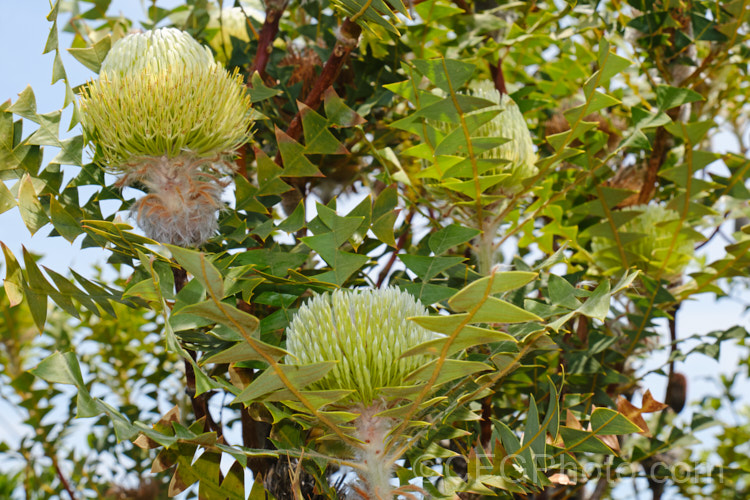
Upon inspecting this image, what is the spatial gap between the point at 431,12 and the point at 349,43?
0.16m

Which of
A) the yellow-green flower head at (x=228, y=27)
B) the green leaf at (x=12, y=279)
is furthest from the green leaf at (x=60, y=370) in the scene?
the yellow-green flower head at (x=228, y=27)

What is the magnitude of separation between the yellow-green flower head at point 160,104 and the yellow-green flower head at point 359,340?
0.20 meters

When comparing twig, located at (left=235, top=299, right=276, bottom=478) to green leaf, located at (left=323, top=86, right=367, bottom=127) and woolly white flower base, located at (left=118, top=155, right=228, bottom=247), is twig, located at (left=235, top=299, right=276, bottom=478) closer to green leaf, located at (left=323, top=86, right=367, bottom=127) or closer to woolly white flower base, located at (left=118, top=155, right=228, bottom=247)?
woolly white flower base, located at (left=118, top=155, right=228, bottom=247)

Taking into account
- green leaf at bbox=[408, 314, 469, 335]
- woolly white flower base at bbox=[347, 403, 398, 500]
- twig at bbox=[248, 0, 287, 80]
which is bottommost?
woolly white flower base at bbox=[347, 403, 398, 500]

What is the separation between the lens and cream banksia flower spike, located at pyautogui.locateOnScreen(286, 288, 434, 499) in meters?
0.54

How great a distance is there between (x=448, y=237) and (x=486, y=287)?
0.26 m

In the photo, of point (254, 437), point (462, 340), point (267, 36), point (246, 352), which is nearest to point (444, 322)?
point (462, 340)

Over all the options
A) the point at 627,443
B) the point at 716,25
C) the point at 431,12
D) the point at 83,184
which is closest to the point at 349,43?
the point at 431,12

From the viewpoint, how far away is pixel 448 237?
0.66 metres

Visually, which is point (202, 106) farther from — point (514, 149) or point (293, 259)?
point (514, 149)

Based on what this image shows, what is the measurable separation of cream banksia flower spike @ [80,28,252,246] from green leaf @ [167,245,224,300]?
0.77 ft

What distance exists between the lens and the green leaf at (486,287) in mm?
395

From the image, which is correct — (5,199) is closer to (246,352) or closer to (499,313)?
(246,352)

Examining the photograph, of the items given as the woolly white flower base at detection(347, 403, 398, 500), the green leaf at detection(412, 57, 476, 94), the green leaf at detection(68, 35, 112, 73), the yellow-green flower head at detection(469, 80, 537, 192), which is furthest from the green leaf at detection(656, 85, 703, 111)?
the green leaf at detection(68, 35, 112, 73)
